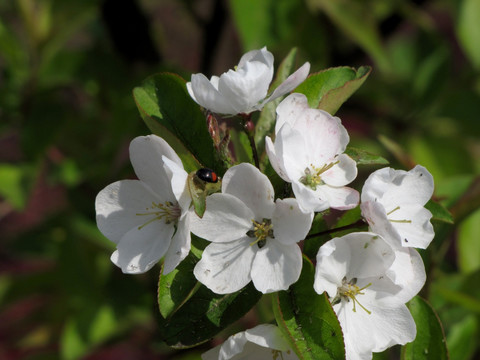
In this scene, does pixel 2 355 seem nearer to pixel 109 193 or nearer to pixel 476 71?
pixel 109 193

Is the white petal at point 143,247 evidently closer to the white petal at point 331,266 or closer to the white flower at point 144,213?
the white flower at point 144,213

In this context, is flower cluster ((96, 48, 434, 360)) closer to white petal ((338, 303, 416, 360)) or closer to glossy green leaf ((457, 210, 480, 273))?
white petal ((338, 303, 416, 360))

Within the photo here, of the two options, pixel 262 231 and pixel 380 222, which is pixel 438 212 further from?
pixel 262 231

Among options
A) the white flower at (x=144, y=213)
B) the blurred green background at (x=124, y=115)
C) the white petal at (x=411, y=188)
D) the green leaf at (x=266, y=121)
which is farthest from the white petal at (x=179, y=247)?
the blurred green background at (x=124, y=115)

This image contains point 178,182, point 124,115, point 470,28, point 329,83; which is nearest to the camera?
point 178,182

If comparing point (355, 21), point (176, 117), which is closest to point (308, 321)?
point (176, 117)

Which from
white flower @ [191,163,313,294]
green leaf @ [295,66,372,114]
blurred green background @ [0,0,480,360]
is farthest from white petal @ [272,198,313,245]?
blurred green background @ [0,0,480,360]

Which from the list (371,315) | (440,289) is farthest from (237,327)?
(371,315)
